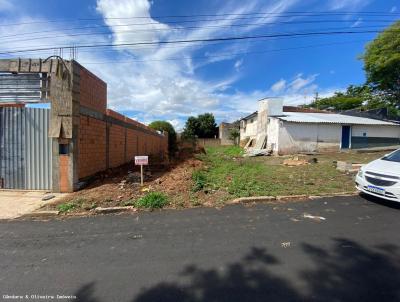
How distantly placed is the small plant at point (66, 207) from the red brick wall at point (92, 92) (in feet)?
11.3

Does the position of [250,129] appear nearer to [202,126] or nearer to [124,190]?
[202,126]

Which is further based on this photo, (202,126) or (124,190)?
(202,126)

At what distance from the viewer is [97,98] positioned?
8.60 metres

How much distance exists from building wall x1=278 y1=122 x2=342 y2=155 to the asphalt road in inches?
532

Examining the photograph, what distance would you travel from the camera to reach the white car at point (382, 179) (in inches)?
209

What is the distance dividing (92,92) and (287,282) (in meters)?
8.23

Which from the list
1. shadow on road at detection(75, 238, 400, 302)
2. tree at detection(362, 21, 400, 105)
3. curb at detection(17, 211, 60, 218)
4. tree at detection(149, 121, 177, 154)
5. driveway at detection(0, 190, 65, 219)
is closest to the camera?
shadow on road at detection(75, 238, 400, 302)

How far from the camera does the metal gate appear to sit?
7199 mm

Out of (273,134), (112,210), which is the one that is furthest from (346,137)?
(112,210)

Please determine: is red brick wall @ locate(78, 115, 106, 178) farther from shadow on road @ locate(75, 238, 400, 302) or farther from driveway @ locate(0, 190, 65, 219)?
shadow on road @ locate(75, 238, 400, 302)

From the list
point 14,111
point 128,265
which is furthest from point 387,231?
point 14,111

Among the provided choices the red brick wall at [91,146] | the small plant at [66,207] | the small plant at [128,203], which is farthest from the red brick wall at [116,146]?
the small plant at [128,203]

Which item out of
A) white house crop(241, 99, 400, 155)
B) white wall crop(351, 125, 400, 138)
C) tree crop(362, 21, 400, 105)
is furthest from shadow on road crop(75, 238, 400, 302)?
tree crop(362, 21, 400, 105)

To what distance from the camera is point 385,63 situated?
20.0 meters
